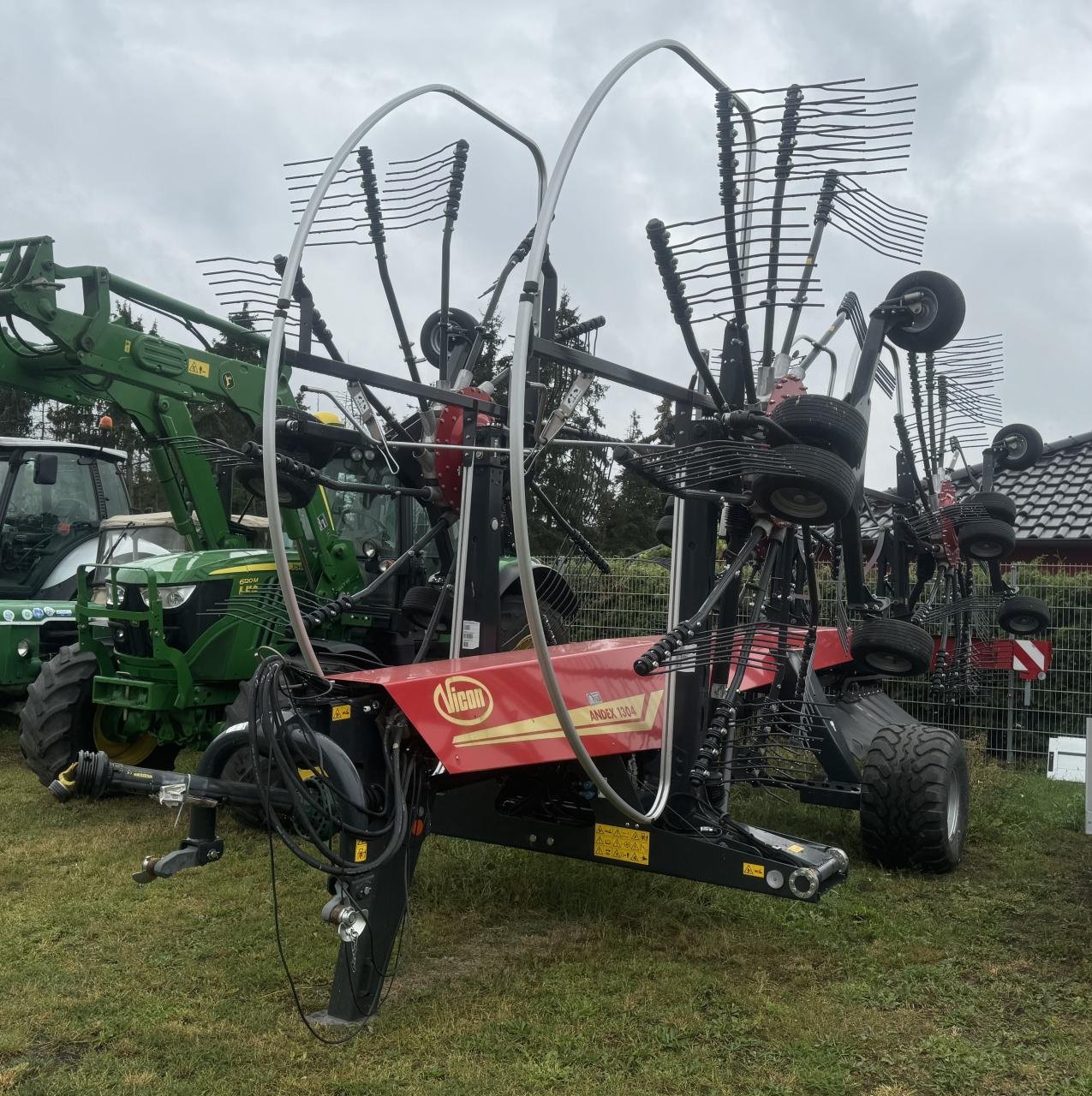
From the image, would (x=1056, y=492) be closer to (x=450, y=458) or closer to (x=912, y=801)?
(x=912, y=801)

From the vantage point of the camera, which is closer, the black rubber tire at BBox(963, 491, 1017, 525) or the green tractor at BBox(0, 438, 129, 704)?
the black rubber tire at BBox(963, 491, 1017, 525)

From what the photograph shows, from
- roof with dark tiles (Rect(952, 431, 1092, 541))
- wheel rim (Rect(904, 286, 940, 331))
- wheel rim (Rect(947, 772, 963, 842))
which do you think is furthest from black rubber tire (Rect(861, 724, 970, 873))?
roof with dark tiles (Rect(952, 431, 1092, 541))

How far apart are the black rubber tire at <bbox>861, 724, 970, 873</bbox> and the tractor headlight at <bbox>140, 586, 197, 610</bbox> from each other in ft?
13.9

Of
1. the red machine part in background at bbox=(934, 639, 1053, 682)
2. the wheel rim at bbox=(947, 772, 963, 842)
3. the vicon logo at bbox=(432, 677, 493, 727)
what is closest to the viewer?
the vicon logo at bbox=(432, 677, 493, 727)

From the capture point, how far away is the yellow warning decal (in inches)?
169

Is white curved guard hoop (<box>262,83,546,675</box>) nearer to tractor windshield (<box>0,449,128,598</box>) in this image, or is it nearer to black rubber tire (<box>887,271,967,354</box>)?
black rubber tire (<box>887,271,967,354</box>)

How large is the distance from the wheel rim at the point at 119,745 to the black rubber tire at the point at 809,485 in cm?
497

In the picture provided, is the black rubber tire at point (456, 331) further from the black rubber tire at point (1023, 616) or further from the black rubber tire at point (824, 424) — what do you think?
the black rubber tire at point (1023, 616)

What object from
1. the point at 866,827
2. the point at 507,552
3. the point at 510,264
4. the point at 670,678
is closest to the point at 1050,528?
the point at 507,552

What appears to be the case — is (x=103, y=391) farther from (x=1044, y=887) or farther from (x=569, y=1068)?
(x=1044, y=887)

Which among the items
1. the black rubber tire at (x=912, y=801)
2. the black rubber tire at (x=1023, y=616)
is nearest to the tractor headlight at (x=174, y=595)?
the black rubber tire at (x=912, y=801)

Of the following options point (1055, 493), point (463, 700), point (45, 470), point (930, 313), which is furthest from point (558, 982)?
point (1055, 493)

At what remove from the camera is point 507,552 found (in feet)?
27.8

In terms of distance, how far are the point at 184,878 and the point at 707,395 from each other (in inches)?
136
